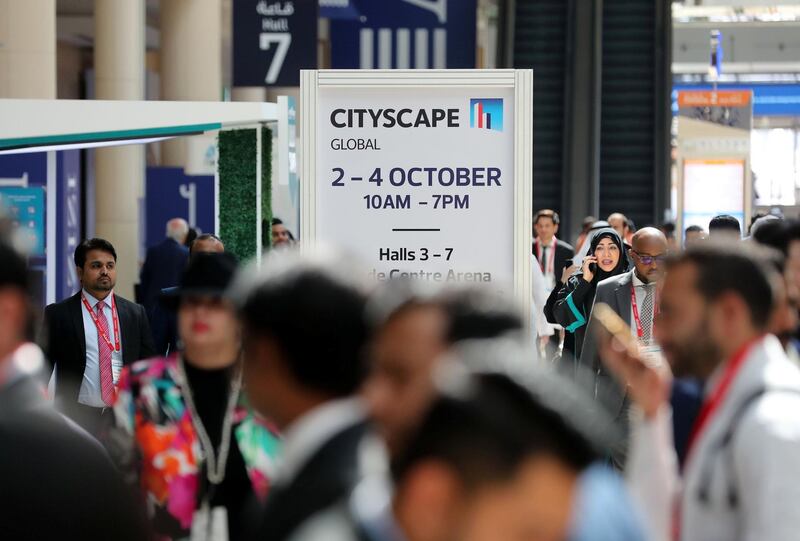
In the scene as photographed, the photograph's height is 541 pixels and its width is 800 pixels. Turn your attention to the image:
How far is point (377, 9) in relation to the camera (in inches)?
619

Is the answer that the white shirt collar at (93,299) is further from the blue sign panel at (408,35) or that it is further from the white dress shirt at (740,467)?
the blue sign panel at (408,35)

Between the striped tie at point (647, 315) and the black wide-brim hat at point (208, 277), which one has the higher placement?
the black wide-brim hat at point (208, 277)

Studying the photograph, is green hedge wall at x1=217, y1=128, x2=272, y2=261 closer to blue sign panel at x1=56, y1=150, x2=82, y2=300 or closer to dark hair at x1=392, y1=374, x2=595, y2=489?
blue sign panel at x1=56, y1=150, x2=82, y2=300

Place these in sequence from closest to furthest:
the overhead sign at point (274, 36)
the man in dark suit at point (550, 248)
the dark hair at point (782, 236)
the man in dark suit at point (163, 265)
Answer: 1. the dark hair at point (782, 236)
2. the man in dark suit at point (550, 248)
3. the overhead sign at point (274, 36)
4. the man in dark suit at point (163, 265)

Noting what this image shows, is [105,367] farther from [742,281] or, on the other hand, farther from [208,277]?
[742,281]

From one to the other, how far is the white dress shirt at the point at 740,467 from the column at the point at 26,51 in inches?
506

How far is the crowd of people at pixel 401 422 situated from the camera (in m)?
1.70

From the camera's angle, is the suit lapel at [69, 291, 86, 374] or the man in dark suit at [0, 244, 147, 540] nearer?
the man in dark suit at [0, 244, 147, 540]

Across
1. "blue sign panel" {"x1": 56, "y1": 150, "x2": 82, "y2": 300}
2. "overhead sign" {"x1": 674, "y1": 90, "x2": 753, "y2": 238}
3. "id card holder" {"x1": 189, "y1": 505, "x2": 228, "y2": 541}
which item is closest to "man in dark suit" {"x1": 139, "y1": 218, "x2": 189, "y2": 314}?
"blue sign panel" {"x1": 56, "y1": 150, "x2": 82, "y2": 300}

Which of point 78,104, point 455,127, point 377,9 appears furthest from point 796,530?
point 377,9

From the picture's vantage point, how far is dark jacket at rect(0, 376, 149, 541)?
249 centimetres

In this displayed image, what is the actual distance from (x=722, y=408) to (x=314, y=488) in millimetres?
983

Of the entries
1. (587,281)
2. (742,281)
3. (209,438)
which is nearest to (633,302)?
(587,281)

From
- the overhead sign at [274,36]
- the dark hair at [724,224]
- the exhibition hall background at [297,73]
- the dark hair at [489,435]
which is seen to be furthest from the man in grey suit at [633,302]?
the overhead sign at [274,36]
